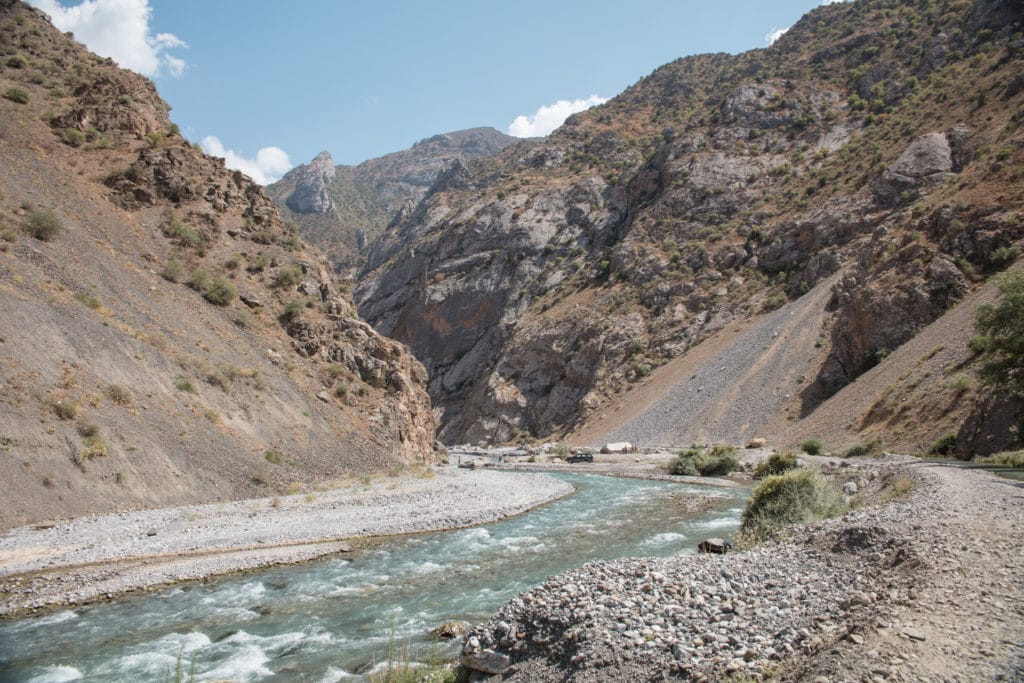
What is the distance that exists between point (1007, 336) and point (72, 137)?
151 ft

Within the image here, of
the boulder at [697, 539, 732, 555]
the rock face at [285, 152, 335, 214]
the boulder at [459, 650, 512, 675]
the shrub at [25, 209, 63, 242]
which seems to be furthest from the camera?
the rock face at [285, 152, 335, 214]

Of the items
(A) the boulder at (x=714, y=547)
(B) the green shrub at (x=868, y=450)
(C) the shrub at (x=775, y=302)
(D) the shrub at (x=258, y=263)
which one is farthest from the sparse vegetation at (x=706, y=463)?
(C) the shrub at (x=775, y=302)

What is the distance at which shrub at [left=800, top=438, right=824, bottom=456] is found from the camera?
32.8 metres

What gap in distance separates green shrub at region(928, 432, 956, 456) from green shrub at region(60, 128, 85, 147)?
47.0 meters

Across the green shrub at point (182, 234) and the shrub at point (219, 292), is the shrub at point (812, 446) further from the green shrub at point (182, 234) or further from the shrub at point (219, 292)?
the green shrub at point (182, 234)

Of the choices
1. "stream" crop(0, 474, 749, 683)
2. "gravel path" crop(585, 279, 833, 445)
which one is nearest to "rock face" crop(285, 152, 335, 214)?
"gravel path" crop(585, 279, 833, 445)

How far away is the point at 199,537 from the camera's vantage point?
16.2 metres

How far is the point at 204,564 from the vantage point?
1447cm

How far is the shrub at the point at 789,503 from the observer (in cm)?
1329

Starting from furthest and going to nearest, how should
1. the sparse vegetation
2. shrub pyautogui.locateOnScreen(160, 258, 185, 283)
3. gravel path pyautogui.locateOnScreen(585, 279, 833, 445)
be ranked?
gravel path pyautogui.locateOnScreen(585, 279, 833, 445), the sparse vegetation, shrub pyautogui.locateOnScreen(160, 258, 185, 283)

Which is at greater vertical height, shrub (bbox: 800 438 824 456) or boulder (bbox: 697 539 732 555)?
boulder (bbox: 697 539 732 555)

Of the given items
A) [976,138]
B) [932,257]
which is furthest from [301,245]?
[976,138]

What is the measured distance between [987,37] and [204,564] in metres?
87.5

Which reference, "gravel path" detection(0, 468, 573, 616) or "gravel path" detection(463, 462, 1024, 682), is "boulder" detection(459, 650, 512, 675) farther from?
"gravel path" detection(0, 468, 573, 616)
